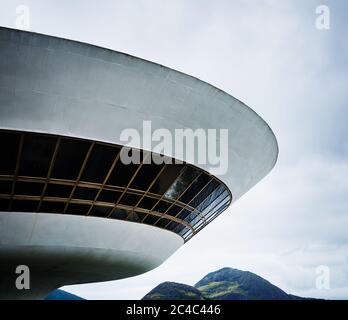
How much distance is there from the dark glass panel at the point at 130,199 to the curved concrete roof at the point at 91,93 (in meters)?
1.91

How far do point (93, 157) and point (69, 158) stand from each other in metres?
0.53

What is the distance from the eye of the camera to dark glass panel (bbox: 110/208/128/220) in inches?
390

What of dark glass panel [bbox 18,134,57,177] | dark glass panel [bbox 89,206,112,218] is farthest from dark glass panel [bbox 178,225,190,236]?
dark glass panel [bbox 18,134,57,177]

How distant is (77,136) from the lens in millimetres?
7961

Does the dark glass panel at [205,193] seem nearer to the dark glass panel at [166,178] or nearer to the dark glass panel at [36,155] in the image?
the dark glass panel at [166,178]

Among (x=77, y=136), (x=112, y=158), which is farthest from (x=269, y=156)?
(x=77, y=136)

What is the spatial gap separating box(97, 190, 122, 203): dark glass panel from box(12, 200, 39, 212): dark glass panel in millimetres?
1530

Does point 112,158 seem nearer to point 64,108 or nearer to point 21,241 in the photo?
point 64,108

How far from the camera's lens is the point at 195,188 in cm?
1072

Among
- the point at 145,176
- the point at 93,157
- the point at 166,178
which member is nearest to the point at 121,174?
the point at 145,176

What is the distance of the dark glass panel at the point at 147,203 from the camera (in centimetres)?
1016
